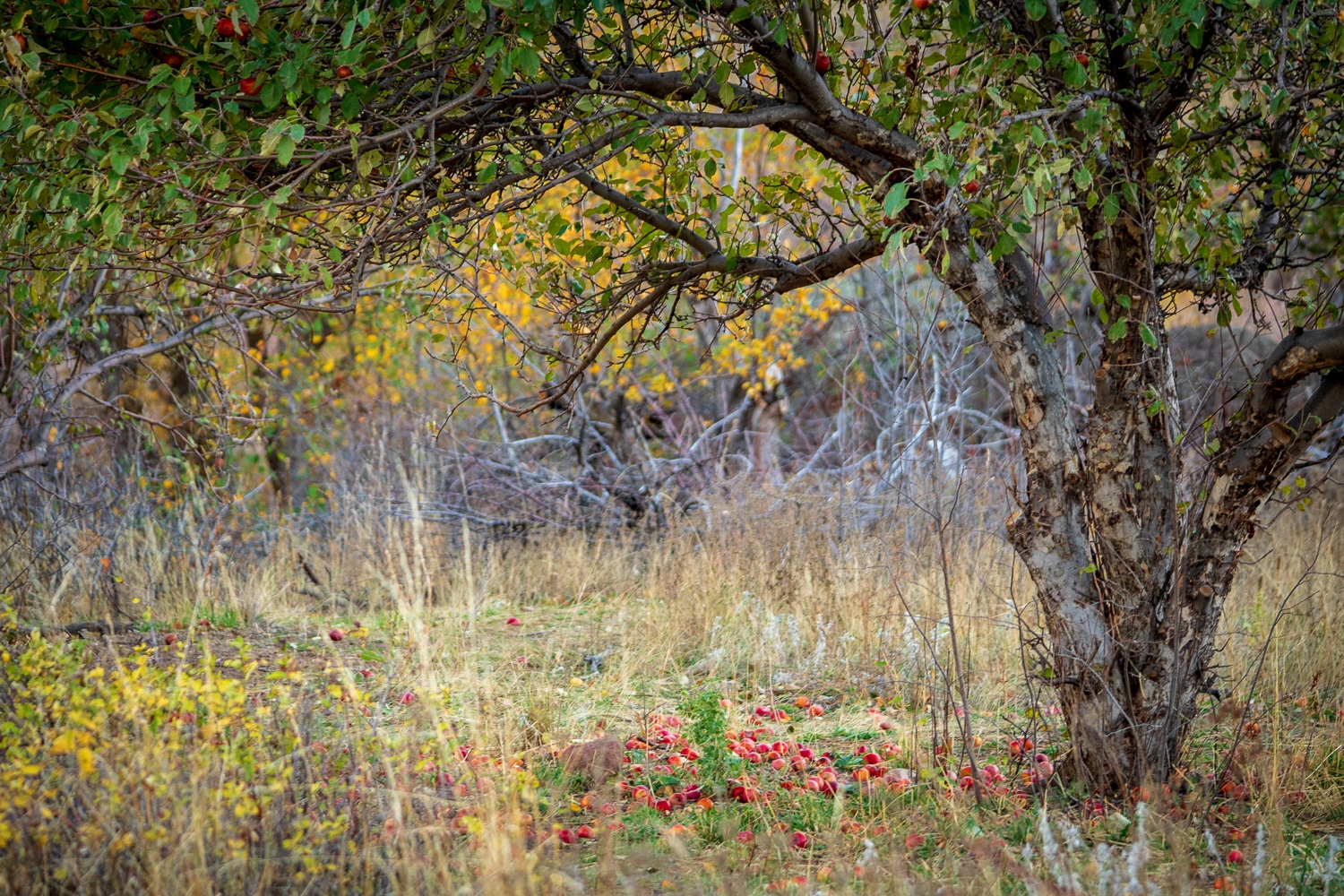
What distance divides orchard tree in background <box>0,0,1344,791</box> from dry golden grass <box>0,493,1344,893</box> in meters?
0.44

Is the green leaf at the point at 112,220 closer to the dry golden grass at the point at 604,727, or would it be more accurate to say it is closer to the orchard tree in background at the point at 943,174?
the orchard tree in background at the point at 943,174

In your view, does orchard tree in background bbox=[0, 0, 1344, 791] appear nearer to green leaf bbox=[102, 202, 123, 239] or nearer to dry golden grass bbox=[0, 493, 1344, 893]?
green leaf bbox=[102, 202, 123, 239]

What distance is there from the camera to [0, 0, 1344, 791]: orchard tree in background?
279cm

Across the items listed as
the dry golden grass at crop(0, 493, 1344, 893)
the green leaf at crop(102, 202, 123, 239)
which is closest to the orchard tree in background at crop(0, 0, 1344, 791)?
the green leaf at crop(102, 202, 123, 239)

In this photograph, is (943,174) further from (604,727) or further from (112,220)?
(604,727)

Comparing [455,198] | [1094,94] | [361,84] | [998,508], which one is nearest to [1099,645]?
[1094,94]

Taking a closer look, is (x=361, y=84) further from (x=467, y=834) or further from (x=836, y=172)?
(x=467, y=834)

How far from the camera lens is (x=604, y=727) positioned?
430 centimetres

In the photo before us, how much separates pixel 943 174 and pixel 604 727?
2691 mm

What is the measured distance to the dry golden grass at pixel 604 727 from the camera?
2461 mm

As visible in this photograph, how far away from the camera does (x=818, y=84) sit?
3.03m

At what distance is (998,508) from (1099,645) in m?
3.72

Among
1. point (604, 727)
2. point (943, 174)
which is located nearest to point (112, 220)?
point (943, 174)

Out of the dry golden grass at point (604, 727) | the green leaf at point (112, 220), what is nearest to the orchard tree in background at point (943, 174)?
the green leaf at point (112, 220)
